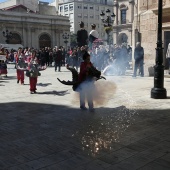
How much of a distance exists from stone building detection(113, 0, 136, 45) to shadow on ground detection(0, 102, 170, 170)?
5001 centimetres

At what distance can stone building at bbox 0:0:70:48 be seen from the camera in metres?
48.4

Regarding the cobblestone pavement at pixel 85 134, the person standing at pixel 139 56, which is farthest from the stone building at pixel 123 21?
the cobblestone pavement at pixel 85 134

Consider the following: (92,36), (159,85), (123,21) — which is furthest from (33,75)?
(123,21)

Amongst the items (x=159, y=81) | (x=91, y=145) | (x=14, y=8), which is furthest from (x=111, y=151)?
(x=14, y=8)

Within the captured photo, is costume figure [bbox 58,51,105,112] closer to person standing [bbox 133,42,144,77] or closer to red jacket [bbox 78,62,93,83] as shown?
red jacket [bbox 78,62,93,83]

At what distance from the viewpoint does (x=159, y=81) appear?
840 cm

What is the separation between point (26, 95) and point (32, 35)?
43.3 meters

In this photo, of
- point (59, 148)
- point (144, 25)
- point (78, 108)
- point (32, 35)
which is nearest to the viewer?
point (59, 148)

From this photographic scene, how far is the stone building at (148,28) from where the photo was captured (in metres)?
14.1

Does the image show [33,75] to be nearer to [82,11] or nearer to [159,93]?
[159,93]

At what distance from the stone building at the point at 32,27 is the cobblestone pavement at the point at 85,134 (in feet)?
140

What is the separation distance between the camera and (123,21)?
2250 inches

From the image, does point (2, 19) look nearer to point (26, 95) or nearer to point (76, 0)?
point (26, 95)

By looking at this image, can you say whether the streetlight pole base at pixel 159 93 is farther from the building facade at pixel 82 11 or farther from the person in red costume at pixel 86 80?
the building facade at pixel 82 11
